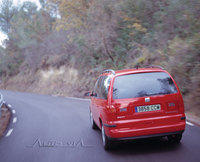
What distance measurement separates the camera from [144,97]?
5254 millimetres

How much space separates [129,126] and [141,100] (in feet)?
1.93

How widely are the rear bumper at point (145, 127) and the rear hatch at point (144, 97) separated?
10cm

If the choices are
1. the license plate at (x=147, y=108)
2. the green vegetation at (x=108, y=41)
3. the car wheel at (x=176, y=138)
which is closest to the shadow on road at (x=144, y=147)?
the car wheel at (x=176, y=138)

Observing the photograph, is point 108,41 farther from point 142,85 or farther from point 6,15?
point 6,15

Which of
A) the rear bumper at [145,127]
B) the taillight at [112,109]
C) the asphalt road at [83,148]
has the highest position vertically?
the taillight at [112,109]

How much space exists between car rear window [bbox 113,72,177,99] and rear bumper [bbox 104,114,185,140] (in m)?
0.54

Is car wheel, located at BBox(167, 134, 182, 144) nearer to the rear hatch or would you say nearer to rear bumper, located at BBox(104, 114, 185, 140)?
rear bumper, located at BBox(104, 114, 185, 140)

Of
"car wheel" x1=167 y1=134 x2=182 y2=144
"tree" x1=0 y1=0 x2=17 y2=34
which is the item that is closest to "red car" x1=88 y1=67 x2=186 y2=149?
"car wheel" x1=167 y1=134 x2=182 y2=144

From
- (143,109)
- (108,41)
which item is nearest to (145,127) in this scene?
(143,109)

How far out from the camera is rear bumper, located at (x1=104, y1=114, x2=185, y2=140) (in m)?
5.15

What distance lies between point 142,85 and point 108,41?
16667mm

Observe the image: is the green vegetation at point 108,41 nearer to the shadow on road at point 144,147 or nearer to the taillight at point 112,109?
the shadow on road at point 144,147

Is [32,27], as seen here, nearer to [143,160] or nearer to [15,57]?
[15,57]

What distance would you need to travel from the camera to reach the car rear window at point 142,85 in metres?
5.33
